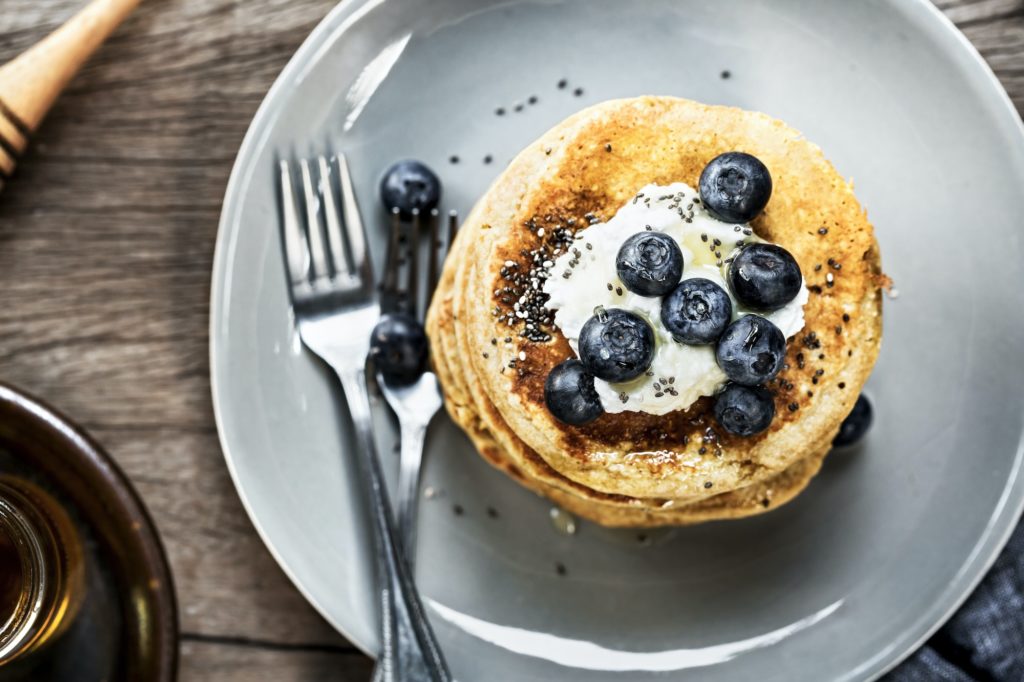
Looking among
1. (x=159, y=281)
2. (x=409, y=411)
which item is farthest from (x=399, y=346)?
(x=159, y=281)

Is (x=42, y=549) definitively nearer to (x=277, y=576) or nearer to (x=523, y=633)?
(x=277, y=576)

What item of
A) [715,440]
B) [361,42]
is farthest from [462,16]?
[715,440]

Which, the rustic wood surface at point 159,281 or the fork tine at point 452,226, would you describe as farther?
the rustic wood surface at point 159,281

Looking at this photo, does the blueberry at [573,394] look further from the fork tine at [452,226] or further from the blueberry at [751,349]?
the fork tine at [452,226]

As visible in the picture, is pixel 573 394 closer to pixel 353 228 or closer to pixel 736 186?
pixel 736 186

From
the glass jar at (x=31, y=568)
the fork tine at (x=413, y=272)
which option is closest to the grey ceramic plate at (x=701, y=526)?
the fork tine at (x=413, y=272)

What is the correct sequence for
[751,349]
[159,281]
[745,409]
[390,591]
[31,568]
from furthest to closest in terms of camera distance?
[159,281] → [390,591] → [31,568] → [745,409] → [751,349]

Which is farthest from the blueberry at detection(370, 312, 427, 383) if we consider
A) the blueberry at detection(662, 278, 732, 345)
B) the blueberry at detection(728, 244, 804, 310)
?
the blueberry at detection(728, 244, 804, 310)
